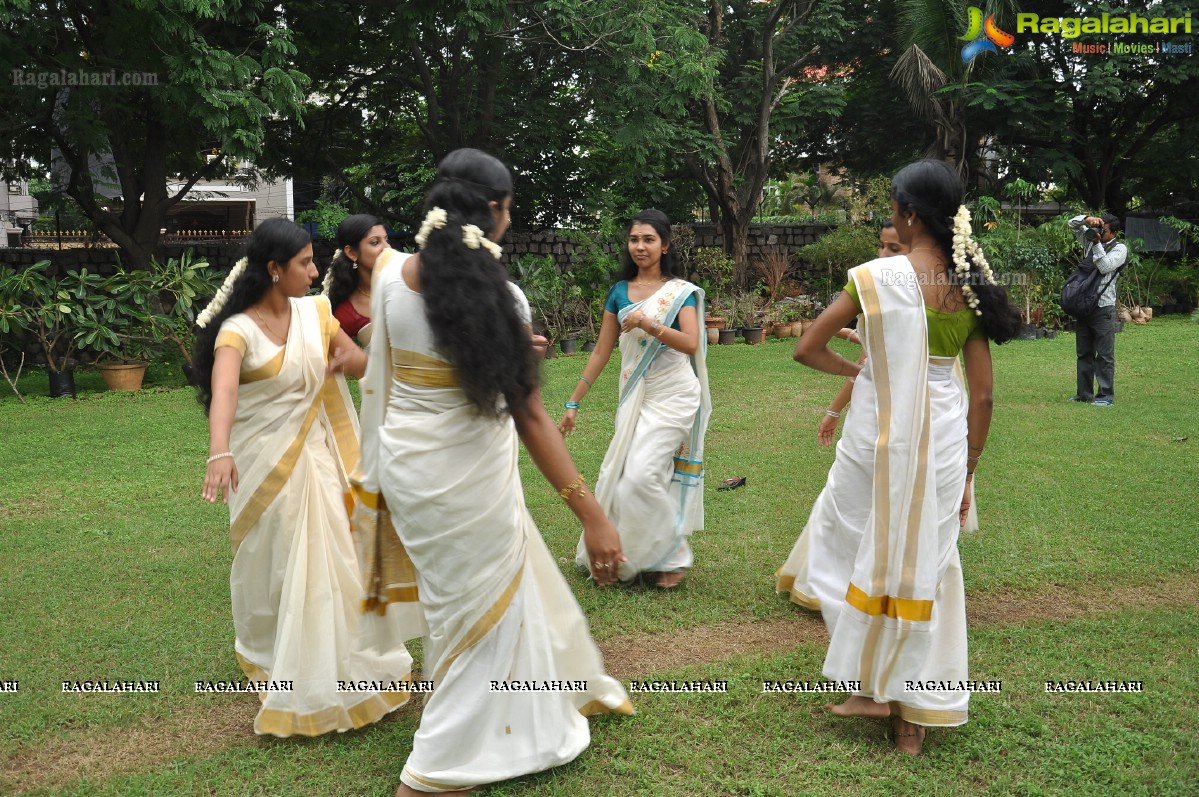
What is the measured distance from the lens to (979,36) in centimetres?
1920

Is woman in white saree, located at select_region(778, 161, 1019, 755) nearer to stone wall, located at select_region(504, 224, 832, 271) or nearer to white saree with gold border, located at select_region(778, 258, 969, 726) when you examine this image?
white saree with gold border, located at select_region(778, 258, 969, 726)

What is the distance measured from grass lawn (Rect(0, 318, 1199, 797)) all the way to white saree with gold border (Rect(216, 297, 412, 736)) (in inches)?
6.1

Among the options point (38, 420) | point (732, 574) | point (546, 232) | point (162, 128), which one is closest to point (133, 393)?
point (38, 420)

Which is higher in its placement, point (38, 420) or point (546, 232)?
point (546, 232)

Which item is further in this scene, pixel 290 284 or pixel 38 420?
pixel 38 420

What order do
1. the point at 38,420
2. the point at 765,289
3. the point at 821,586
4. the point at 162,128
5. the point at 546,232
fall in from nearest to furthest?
the point at 821,586, the point at 38,420, the point at 162,128, the point at 546,232, the point at 765,289

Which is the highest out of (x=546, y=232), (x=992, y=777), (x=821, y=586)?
(x=546, y=232)

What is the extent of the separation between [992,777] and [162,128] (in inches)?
526

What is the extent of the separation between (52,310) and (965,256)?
11.5m

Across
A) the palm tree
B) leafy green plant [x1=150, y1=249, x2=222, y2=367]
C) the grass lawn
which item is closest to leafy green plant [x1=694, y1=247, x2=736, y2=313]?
the palm tree

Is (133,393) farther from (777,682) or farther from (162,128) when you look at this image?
(777,682)

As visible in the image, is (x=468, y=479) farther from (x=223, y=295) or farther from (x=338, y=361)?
(x=223, y=295)

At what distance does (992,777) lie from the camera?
10.8 ft

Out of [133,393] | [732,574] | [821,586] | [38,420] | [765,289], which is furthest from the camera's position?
[765,289]
